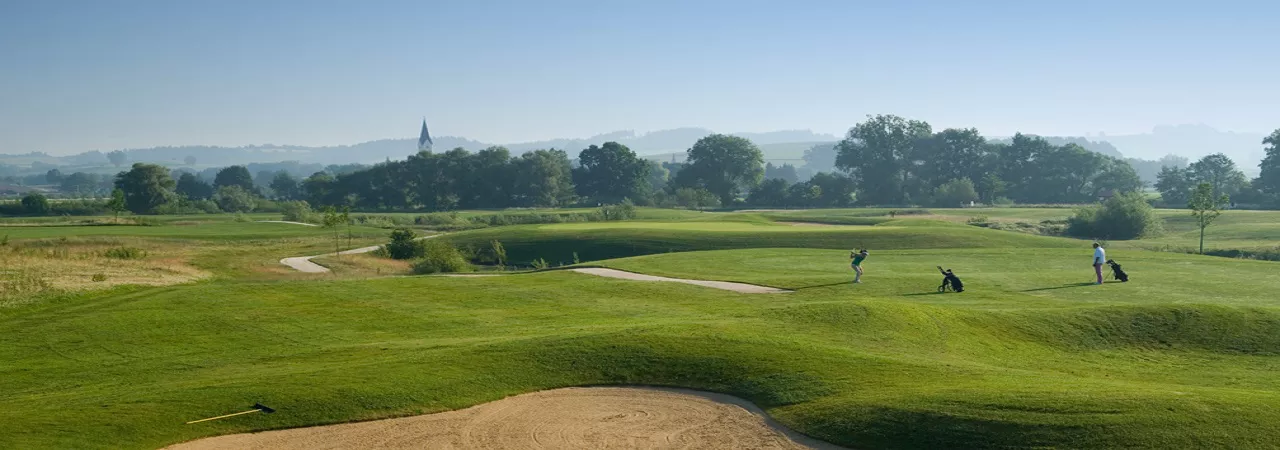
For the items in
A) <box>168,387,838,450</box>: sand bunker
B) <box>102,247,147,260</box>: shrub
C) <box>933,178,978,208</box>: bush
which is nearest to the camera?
<box>168,387,838,450</box>: sand bunker

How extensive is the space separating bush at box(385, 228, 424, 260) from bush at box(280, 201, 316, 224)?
43072 mm

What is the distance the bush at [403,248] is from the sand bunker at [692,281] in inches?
893

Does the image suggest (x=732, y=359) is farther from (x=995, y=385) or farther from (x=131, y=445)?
(x=131, y=445)

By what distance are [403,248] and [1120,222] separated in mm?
62241

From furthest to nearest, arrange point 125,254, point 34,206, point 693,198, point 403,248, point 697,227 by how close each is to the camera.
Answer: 1. point 693,198
2. point 34,206
3. point 697,227
4. point 403,248
5. point 125,254

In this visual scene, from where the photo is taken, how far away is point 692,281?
39.3 metres

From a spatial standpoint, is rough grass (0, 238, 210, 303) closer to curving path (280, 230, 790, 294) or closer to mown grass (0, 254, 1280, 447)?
mown grass (0, 254, 1280, 447)

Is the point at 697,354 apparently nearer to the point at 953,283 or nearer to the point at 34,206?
the point at 953,283

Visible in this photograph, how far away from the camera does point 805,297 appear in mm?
33500

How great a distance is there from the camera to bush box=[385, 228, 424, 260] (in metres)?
62.8

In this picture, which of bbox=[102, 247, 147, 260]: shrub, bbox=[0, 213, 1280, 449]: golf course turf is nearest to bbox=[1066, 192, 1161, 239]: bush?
bbox=[0, 213, 1280, 449]: golf course turf

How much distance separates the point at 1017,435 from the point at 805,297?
18233 mm

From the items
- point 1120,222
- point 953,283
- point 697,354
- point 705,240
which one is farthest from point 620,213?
point 697,354

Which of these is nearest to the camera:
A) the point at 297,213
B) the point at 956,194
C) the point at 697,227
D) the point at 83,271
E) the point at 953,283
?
the point at 953,283
